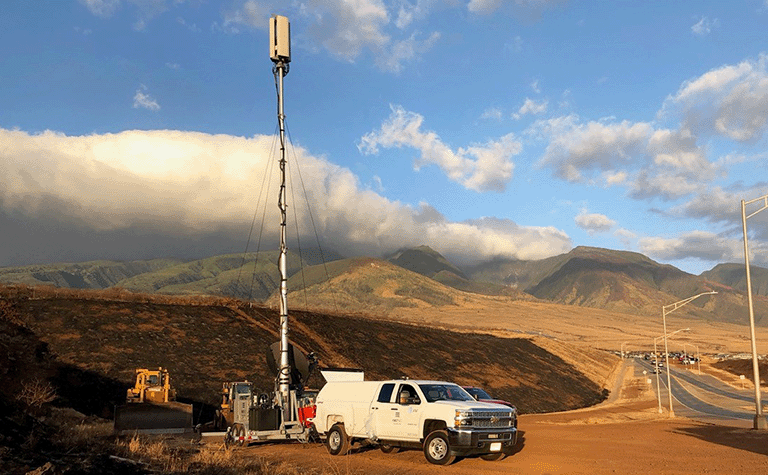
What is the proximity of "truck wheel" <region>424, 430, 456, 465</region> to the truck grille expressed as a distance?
0.95 m

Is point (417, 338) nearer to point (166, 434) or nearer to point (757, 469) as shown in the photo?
point (166, 434)

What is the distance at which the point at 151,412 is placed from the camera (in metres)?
26.6

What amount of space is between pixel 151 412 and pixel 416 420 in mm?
13774

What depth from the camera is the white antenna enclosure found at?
27.5 meters

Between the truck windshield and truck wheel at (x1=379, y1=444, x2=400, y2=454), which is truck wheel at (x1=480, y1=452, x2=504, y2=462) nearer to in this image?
the truck windshield

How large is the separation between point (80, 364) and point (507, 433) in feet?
93.6

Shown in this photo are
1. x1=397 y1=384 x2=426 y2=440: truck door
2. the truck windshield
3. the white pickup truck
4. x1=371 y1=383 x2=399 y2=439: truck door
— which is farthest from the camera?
x1=371 y1=383 x2=399 y2=439: truck door

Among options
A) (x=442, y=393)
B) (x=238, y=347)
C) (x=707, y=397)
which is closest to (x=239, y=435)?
(x=442, y=393)

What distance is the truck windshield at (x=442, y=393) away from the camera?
1875 centimetres

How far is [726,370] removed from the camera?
122 metres

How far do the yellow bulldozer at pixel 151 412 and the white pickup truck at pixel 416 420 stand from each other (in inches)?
349

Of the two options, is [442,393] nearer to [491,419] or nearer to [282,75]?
[491,419]

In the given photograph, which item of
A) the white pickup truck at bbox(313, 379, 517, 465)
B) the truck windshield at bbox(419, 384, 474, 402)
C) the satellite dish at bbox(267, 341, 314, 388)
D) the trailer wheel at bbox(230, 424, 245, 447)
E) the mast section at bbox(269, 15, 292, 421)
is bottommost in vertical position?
the trailer wheel at bbox(230, 424, 245, 447)

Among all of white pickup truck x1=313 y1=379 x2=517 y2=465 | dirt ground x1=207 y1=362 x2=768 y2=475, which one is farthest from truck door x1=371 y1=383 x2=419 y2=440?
dirt ground x1=207 y1=362 x2=768 y2=475
